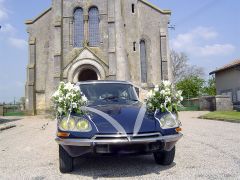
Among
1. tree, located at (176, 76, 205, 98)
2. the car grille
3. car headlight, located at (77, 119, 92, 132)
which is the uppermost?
tree, located at (176, 76, 205, 98)

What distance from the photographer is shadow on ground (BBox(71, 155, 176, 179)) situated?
441 cm

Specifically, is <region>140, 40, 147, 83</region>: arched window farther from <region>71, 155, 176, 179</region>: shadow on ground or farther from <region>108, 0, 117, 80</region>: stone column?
<region>71, 155, 176, 179</region>: shadow on ground

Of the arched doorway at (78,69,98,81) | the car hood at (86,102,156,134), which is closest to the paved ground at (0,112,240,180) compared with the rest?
the car hood at (86,102,156,134)

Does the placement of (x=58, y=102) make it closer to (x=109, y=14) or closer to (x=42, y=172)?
(x=42, y=172)

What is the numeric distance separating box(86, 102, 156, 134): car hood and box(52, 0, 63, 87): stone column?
20016mm

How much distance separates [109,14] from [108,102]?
67.3 feet

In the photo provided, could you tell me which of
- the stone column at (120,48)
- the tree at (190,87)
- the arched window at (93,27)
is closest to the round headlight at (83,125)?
the stone column at (120,48)

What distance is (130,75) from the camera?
87.2 ft

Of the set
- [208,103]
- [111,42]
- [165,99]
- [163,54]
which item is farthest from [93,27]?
[165,99]

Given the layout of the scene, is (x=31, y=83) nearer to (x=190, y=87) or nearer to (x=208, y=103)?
(x=208, y=103)

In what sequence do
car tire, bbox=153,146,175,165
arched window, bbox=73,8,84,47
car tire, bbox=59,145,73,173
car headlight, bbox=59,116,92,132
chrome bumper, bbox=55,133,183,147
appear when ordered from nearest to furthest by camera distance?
1. chrome bumper, bbox=55,133,183,147
2. car headlight, bbox=59,116,92,132
3. car tire, bbox=59,145,73,173
4. car tire, bbox=153,146,175,165
5. arched window, bbox=73,8,84,47

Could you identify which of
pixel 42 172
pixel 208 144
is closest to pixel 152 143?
pixel 42 172

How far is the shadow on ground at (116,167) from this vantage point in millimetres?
4414

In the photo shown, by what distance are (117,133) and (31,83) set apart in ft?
79.9
